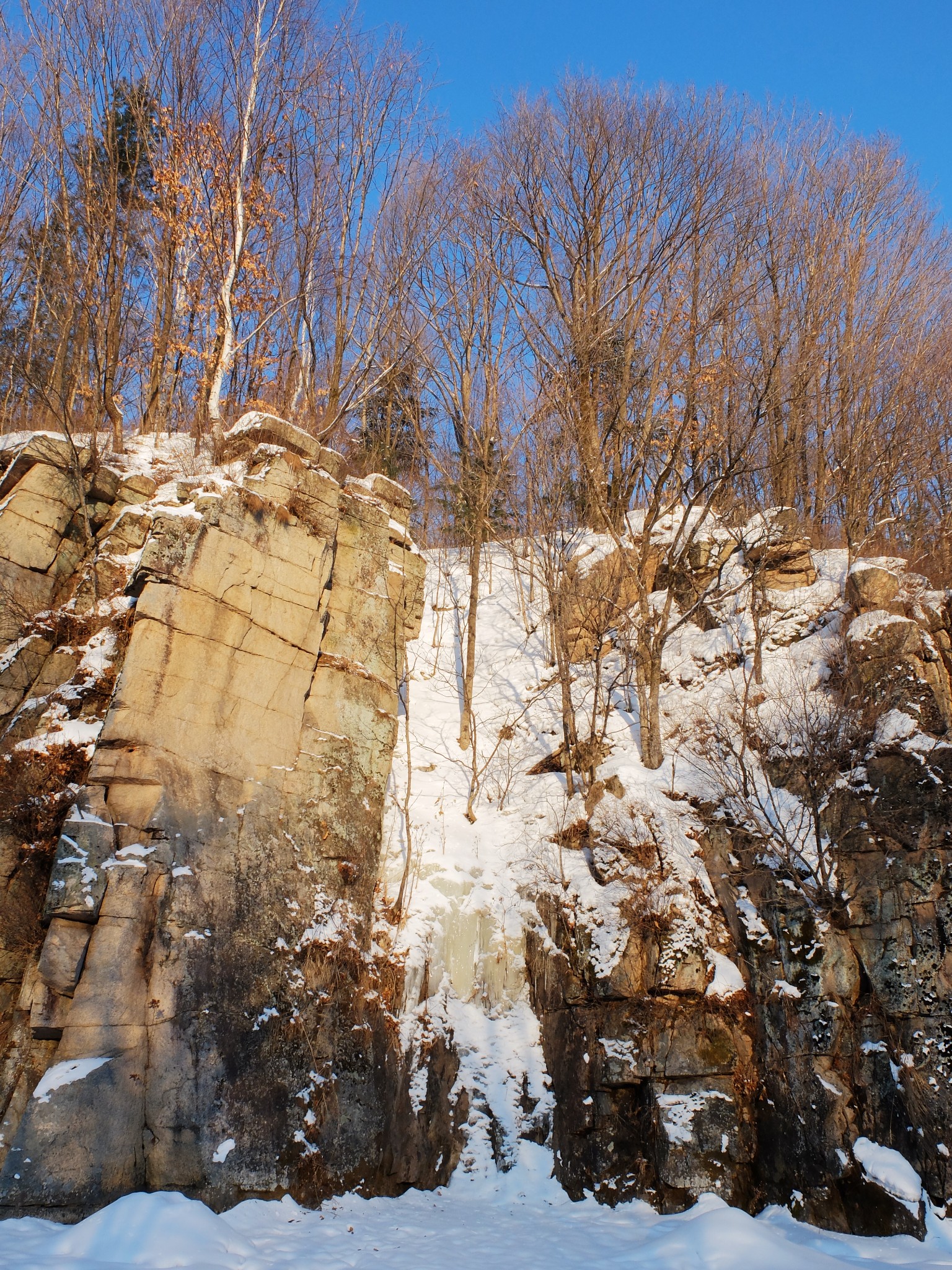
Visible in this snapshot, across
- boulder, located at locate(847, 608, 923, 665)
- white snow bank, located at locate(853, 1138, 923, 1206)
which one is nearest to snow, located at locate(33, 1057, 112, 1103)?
white snow bank, located at locate(853, 1138, 923, 1206)

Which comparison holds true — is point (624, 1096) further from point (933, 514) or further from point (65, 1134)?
point (933, 514)

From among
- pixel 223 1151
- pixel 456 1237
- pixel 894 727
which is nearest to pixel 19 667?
pixel 223 1151

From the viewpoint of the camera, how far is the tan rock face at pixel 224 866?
24.6 feet

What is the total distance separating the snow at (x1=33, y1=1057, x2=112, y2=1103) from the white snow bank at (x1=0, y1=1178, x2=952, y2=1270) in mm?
931

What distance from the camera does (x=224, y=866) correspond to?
9.02 meters

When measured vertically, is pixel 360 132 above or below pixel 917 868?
above

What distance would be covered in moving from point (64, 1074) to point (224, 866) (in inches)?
96.2

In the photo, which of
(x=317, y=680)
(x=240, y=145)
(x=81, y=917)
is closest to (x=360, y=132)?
(x=240, y=145)

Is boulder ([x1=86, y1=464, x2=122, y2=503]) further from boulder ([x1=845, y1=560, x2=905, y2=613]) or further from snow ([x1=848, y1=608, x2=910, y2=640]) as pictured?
boulder ([x1=845, y1=560, x2=905, y2=613])

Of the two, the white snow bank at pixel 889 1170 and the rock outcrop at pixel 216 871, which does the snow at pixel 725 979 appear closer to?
the white snow bank at pixel 889 1170

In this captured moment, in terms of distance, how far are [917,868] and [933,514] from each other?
1277 cm

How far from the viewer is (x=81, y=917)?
7.82 m

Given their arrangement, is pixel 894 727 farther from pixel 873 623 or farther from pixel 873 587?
pixel 873 587

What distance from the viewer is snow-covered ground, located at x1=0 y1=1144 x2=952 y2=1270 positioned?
6.45 m
